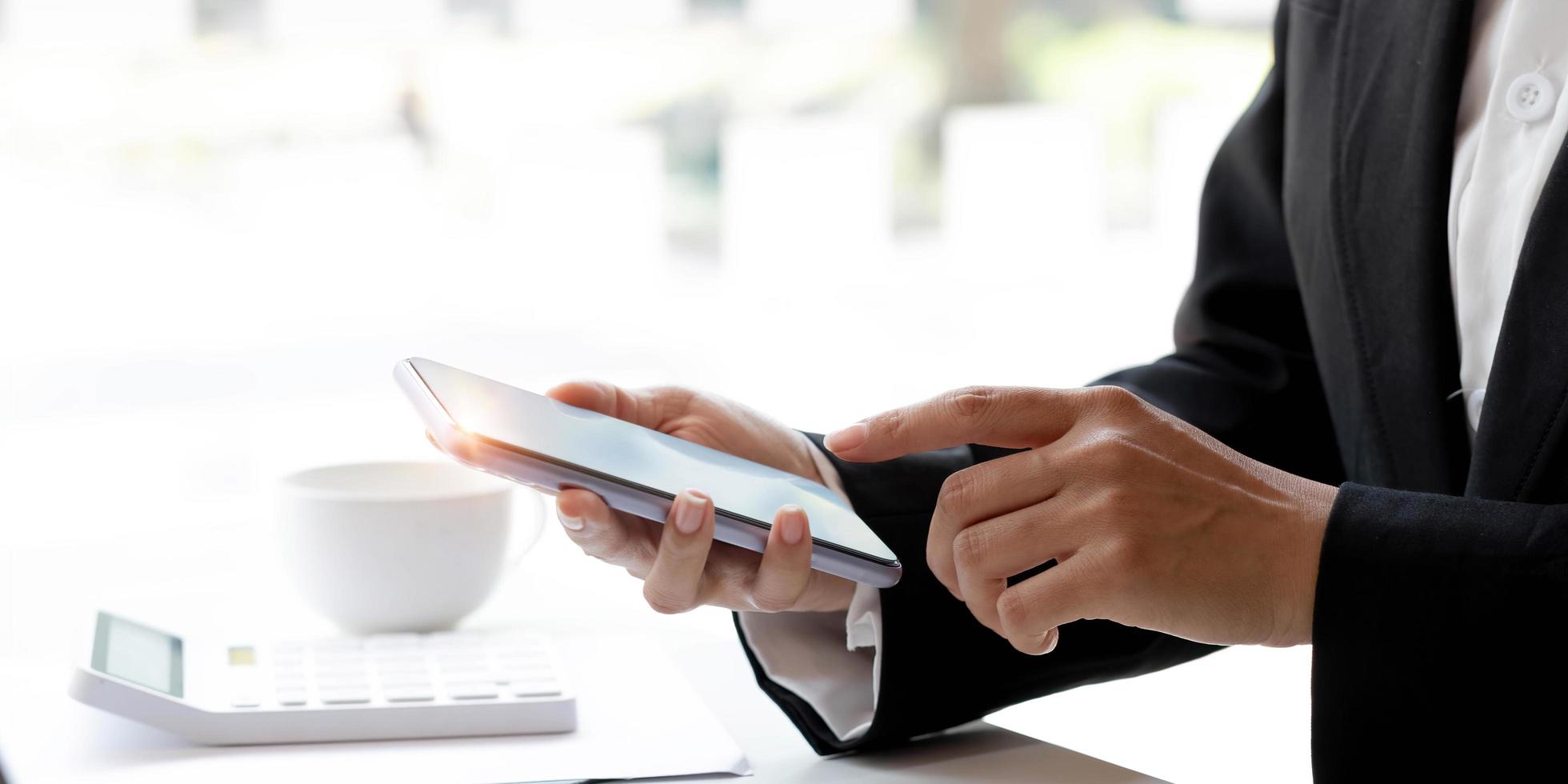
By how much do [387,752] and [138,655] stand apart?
130 millimetres

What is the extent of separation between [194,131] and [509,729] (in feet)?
8.26

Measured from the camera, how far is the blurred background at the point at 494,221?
8.13 ft

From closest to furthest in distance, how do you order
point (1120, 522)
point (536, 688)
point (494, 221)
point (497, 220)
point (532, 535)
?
point (1120, 522), point (536, 688), point (532, 535), point (497, 220), point (494, 221)

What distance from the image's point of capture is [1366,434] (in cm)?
80

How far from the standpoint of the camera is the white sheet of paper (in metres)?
0.61

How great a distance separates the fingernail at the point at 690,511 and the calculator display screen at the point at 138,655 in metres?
0.24

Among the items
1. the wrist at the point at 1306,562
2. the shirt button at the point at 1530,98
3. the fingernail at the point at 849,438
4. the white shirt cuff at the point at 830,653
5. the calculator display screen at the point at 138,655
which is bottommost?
the white shirt cuff at the point at 830,653

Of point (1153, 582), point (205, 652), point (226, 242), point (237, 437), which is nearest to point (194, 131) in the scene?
point (226, 242)

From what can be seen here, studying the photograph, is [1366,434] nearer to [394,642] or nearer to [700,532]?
[700,532]

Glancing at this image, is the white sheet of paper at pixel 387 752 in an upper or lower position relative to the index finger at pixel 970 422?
lower

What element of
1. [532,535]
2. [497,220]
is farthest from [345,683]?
[497,220]

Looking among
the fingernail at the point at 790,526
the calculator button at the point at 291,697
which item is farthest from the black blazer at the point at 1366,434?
the calculator button at the point at 291,697

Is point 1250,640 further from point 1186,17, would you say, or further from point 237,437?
point 1186,17

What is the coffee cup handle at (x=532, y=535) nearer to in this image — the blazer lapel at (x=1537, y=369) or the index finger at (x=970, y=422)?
the index finger at (x=970, y=422)
